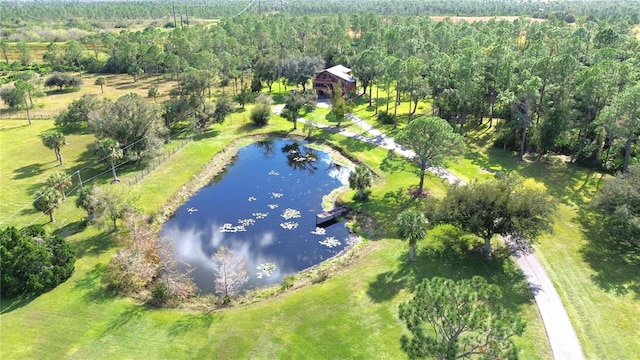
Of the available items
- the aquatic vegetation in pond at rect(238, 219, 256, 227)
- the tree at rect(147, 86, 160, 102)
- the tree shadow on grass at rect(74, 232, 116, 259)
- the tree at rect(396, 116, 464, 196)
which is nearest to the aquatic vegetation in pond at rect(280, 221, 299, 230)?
the aquatic vegetation in pond at rect(238, 219, 256, 227)

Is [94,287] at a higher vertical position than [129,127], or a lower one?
lower

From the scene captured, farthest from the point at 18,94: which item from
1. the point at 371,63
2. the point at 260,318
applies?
the point at 260,318

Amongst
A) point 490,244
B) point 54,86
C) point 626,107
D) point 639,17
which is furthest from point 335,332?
point 639,17

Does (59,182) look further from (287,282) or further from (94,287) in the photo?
(287,282)

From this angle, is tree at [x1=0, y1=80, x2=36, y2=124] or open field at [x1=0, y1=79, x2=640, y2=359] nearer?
open field at [x1=0, y1=79, x2=640, y2=359]

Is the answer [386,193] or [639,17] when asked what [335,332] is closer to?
[386,193]

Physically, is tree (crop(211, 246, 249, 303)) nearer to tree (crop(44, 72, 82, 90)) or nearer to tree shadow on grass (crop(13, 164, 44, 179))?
tree shadow on grass (crop(13, 164, 44, 179))
